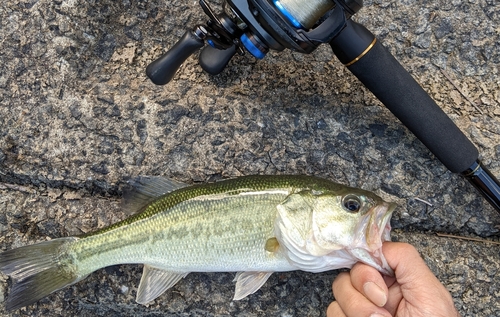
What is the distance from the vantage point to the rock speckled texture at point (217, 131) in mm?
2693

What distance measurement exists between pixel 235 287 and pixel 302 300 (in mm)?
441

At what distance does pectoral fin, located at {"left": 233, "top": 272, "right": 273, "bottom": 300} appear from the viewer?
2438 millimetres

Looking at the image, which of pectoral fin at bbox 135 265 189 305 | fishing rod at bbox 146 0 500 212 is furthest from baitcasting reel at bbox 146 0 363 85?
pectoral fin at bbox 135 265 189 305

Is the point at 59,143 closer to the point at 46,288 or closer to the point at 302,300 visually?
the point at 46,288

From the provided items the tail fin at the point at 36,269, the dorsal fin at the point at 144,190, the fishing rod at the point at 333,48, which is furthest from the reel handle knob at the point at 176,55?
the tail fin at the point at 36,269

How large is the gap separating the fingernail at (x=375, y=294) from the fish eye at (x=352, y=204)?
0.37 meters

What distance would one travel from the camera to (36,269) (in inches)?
93.3

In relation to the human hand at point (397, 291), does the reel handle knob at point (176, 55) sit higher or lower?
higher

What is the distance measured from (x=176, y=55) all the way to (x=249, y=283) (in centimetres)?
133

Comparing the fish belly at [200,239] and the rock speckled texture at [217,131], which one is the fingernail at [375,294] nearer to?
the fish belly at [200,239]

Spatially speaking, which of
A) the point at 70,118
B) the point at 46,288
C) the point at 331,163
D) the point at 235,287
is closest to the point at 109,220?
the point at 46,288

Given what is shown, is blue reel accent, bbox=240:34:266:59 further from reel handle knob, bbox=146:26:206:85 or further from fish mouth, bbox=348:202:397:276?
fish mouth, bbox=348:202:397:276

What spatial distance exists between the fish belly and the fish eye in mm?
320

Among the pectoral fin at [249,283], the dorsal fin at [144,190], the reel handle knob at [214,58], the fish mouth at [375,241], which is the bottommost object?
the fish mouth at [375,241]
